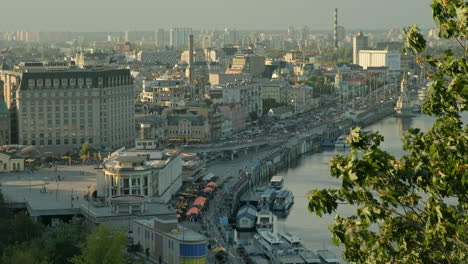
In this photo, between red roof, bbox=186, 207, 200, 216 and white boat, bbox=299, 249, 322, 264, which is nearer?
white boat, bbox=299, 249, 322, 264

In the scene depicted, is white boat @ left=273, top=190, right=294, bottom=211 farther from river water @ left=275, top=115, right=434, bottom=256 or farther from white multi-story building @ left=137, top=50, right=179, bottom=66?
white multi-story building @ left=137, top=50, right=179, bottom=66

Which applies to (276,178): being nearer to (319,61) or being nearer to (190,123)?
(190,123)

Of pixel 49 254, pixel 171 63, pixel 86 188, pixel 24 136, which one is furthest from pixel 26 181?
pixel 171 63

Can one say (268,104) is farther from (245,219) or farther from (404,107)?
(245,219)

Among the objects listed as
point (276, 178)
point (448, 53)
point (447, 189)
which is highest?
point (448, 53)

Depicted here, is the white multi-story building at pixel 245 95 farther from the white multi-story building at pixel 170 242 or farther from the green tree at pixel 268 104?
the white multi-story building at pixel 170 242

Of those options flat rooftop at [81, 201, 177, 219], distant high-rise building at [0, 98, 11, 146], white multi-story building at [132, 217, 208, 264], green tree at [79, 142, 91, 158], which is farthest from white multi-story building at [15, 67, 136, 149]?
white multi-story building at [132, 217, 208, 264]

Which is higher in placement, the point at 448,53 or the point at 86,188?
the point at 448,53
